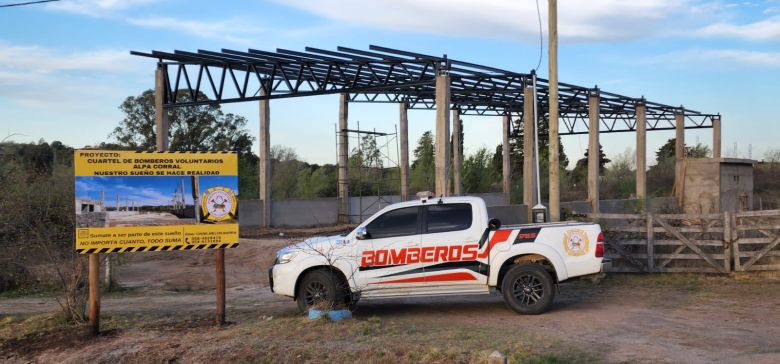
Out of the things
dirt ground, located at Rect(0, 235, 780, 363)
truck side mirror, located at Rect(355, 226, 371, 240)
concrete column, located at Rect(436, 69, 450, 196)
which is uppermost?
concrete column, located at Rect(436, 69, 450, 196)

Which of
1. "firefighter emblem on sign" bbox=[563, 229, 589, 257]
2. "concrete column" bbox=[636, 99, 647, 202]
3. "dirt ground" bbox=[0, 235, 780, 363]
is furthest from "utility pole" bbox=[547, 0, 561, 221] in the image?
"concrete column" bbox=[636, 99, 647, 202]

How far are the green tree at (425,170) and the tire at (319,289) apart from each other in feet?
120

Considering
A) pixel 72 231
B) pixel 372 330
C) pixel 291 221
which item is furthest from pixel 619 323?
pixel 291 221

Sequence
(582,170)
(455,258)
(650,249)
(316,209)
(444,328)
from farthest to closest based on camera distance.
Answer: (582,170) < (316,209) < (650,249) < (455,258) < (444,328)

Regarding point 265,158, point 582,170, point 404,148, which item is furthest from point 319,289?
point 582,170

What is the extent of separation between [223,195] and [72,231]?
2891 mm

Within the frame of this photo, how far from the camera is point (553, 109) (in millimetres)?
15555

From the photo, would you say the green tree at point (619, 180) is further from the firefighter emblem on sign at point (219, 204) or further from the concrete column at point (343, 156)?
the firefighter emblem on sign at point (219, 204)

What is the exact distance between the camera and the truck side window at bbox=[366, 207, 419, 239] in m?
11.6

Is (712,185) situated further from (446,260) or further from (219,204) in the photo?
(219,204)

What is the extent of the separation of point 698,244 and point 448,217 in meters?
6.53

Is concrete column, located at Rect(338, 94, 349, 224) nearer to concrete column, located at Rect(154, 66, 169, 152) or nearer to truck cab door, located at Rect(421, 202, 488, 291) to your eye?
concrete column, located at Rect(154, 66, 169, 152)

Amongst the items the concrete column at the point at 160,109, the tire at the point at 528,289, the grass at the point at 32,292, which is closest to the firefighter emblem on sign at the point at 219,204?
the tire at the point at 528,289

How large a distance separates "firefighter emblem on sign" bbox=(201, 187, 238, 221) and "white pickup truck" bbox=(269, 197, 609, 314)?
1.21 metres
